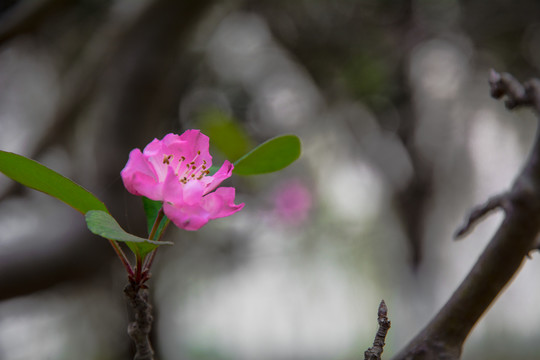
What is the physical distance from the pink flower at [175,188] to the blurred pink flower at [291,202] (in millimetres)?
1550

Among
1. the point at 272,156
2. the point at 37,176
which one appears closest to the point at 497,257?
the point at 272,156

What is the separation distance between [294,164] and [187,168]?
71.4 inches

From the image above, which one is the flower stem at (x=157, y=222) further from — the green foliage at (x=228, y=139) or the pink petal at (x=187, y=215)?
the green foliage at (x=228, y=139)

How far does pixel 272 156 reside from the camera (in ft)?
0.94

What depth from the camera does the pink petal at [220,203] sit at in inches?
11.0

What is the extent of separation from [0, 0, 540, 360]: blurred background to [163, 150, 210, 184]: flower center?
27.0 inches

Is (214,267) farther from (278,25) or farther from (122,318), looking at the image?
(278,25)

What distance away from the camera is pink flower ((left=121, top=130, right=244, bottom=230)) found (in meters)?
0.27

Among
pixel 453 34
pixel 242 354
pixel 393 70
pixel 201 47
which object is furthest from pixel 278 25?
pixel 242 354

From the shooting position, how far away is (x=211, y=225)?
6.05 feet

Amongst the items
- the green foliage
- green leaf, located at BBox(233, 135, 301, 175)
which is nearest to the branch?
green leaf, located at BBox(233, 135, 301, 175)

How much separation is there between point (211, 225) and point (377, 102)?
84 cm

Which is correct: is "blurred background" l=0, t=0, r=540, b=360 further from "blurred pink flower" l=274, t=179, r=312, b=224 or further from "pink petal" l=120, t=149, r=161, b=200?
"pink petal" l=120, t=149, r=161, b=200

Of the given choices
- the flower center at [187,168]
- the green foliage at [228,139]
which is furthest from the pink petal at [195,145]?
the green foliage at [228,139]
